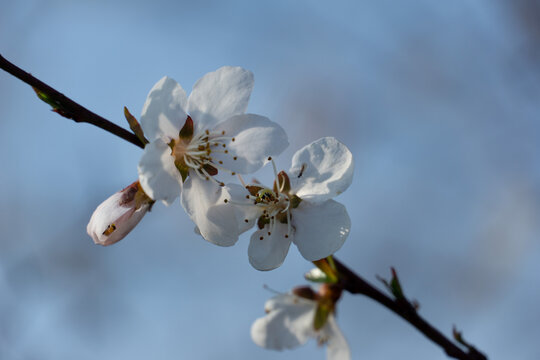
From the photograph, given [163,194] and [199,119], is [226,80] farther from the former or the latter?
[163,194]

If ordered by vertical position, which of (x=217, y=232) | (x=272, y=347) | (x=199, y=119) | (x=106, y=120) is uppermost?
(x=199, y=119)

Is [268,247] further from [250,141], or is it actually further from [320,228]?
[250,141]

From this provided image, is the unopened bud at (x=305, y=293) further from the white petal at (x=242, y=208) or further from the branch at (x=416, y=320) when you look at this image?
the white petal at (x=242, y=208)

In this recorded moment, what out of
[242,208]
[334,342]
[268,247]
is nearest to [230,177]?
[242,208]

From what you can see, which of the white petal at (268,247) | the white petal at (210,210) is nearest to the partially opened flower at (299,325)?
the white petal at (268,247)

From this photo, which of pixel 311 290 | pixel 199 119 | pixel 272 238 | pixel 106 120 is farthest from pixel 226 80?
pixel 311 290

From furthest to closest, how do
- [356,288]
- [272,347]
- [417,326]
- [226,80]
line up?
[272,347]
[356,288]
[417,326]
[226,80]

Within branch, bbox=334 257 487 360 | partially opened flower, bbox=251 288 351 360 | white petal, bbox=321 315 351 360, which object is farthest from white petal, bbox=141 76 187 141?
white petal, bbox=321 315 351 360
